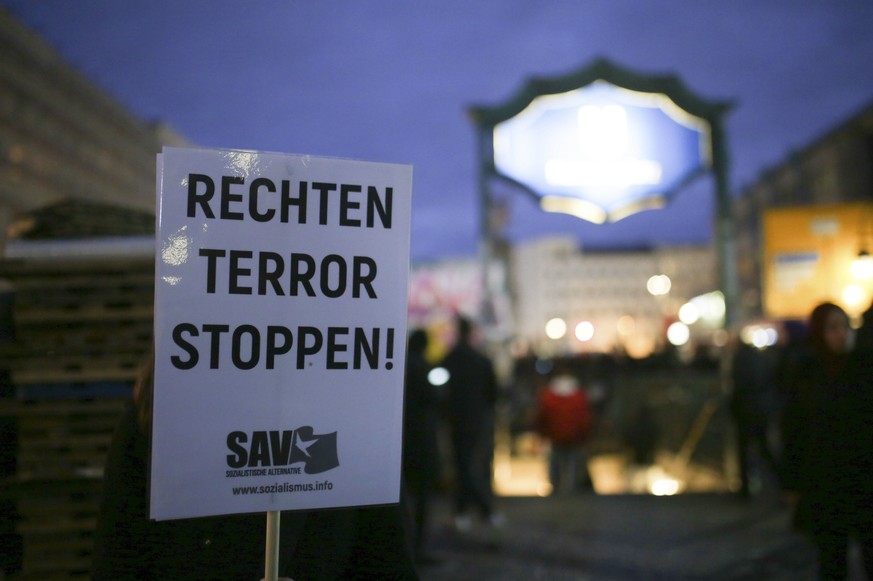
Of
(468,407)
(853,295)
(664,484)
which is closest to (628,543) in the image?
(468,407)

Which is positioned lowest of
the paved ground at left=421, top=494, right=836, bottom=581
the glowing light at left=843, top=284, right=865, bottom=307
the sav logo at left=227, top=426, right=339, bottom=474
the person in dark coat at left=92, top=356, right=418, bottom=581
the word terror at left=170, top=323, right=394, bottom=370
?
the paved ground at left=421, top=494, right=836, bottom=581

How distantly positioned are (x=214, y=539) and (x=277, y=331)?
66cm

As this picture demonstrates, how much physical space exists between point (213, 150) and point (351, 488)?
1.06 metres

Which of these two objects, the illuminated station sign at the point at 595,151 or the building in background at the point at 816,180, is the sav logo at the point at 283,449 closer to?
the illuminated station sign at the point at 595,151

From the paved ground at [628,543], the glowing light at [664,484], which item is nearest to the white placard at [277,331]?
the paved ground at [628,543]

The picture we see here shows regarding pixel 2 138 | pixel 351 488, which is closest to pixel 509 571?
pixel 351 488

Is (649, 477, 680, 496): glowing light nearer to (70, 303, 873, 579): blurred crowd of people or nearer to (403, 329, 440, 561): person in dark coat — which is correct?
(70, 303, 873, 579): blurred crowd of people

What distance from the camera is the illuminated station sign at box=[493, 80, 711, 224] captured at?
880cm

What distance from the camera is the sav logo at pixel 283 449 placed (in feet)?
6.28

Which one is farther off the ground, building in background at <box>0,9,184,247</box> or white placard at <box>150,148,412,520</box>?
building in background at <box>0,9,184,247</box>

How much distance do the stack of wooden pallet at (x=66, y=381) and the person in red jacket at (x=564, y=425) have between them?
631 centimetres

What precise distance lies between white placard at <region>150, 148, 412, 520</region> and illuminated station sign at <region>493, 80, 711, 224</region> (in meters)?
7.02

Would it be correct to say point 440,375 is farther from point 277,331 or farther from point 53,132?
point 53,132

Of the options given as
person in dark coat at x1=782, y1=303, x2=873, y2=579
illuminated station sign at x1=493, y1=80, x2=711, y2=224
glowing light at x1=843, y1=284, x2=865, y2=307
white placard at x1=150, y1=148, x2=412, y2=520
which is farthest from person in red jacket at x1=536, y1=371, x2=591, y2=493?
white placard at x1=150, y1=148, x2=412, y2=520
